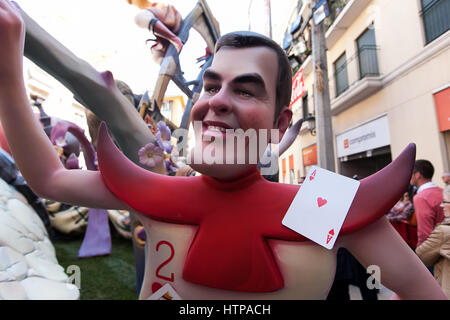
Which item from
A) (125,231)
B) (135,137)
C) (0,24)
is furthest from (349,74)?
(0,24)

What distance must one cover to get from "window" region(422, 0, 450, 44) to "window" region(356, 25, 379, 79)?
4.20 feet

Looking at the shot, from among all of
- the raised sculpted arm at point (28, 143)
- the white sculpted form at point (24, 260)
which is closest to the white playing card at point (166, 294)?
the raised sculpted arm at point (28, 143)

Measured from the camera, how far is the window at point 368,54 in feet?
17.7

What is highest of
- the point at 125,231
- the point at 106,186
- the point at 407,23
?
the point at 407,23

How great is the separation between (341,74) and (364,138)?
2.24 m

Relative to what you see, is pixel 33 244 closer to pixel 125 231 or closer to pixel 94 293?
pixel 94 293

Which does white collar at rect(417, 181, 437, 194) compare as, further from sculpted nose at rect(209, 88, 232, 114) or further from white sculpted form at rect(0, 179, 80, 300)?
white sculpted form at rect(0, 179, 80, 300)

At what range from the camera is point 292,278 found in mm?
648

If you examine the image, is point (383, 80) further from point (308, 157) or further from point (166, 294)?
point (166, 294)

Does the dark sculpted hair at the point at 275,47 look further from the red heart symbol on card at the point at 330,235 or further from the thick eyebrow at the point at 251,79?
the red heart symbol on card at the point at 330,235

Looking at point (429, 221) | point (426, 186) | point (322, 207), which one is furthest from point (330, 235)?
point (426, 186)

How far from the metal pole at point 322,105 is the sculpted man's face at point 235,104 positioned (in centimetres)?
321

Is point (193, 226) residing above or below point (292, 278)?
above
